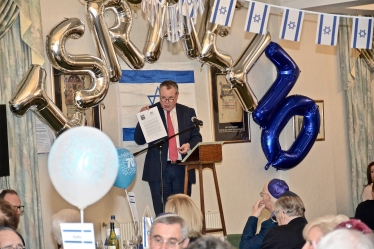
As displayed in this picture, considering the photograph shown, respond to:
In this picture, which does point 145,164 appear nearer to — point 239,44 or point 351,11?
point 239,44

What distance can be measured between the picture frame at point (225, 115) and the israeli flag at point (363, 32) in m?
2.10

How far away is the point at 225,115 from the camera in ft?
28.9

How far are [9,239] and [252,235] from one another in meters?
2.79

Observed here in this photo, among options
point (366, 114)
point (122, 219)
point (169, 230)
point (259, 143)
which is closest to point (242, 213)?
point (259, 143)

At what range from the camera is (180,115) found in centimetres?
759

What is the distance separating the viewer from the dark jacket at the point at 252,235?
17.7 ft

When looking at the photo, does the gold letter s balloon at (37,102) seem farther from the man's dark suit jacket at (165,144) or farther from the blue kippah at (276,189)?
the blue kippah at (276,189)

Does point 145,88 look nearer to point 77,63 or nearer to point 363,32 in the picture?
point 77,63

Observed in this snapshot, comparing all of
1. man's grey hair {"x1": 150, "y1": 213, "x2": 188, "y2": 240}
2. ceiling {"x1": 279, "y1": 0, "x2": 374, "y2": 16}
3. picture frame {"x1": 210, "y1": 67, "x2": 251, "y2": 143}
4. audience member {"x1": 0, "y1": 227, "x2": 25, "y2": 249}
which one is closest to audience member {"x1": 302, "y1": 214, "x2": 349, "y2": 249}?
man's grey hair {"x1": 150, "y1": 213, "x2": 188, "y2": 240}

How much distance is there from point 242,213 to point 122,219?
188 cm

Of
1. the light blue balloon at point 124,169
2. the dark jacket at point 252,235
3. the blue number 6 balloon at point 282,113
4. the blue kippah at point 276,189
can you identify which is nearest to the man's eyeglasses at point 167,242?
the dark jacket at point 252,235

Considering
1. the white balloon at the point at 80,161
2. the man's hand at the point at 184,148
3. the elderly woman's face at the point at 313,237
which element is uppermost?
the white balloon at the point at 80,161

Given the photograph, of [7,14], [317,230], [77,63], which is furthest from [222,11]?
[317,230]

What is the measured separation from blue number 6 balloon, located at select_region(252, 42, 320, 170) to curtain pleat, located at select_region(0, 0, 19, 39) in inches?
122
